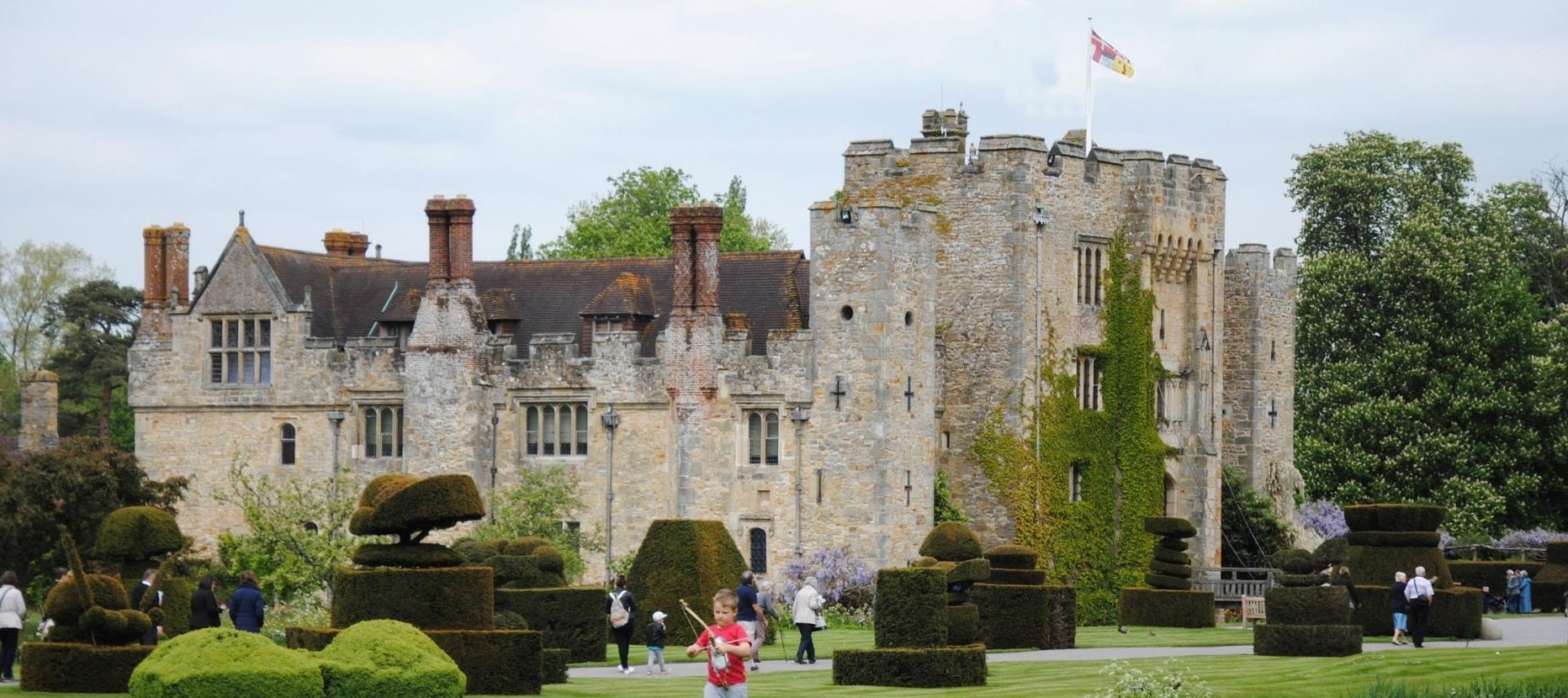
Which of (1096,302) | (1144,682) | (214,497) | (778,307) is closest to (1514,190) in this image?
(1096,302)

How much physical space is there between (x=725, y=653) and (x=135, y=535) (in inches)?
663

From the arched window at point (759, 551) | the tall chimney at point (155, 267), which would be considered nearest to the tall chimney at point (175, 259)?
the tall chimney at point (155, 267)

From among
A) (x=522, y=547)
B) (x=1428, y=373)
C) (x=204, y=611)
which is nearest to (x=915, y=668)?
(x=204, y=611)

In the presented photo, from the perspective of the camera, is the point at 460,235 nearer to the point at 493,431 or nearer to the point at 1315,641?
the point at 493,431

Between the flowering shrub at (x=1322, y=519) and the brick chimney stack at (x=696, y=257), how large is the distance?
74.2 feet

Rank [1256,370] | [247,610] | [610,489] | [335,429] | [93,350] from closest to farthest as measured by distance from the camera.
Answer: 1. [247,610]
2. [610,489]
3. [335,429]
4. [1256,370]
5. [93,350]

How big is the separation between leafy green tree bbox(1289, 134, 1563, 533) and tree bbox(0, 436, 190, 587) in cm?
3825

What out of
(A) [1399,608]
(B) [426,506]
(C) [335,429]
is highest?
(C) [335,429]

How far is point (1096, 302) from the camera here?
66.7 metres

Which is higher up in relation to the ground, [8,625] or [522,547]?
[522,547]

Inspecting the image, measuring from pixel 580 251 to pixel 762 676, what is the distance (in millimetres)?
56375

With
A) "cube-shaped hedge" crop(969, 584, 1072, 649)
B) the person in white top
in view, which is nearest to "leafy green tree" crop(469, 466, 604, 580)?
"cube-shaped hedge" crop(969, 584, 1072, 649)

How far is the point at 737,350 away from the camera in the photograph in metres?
62.4

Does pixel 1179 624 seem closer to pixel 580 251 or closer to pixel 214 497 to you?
pixel 214 497
